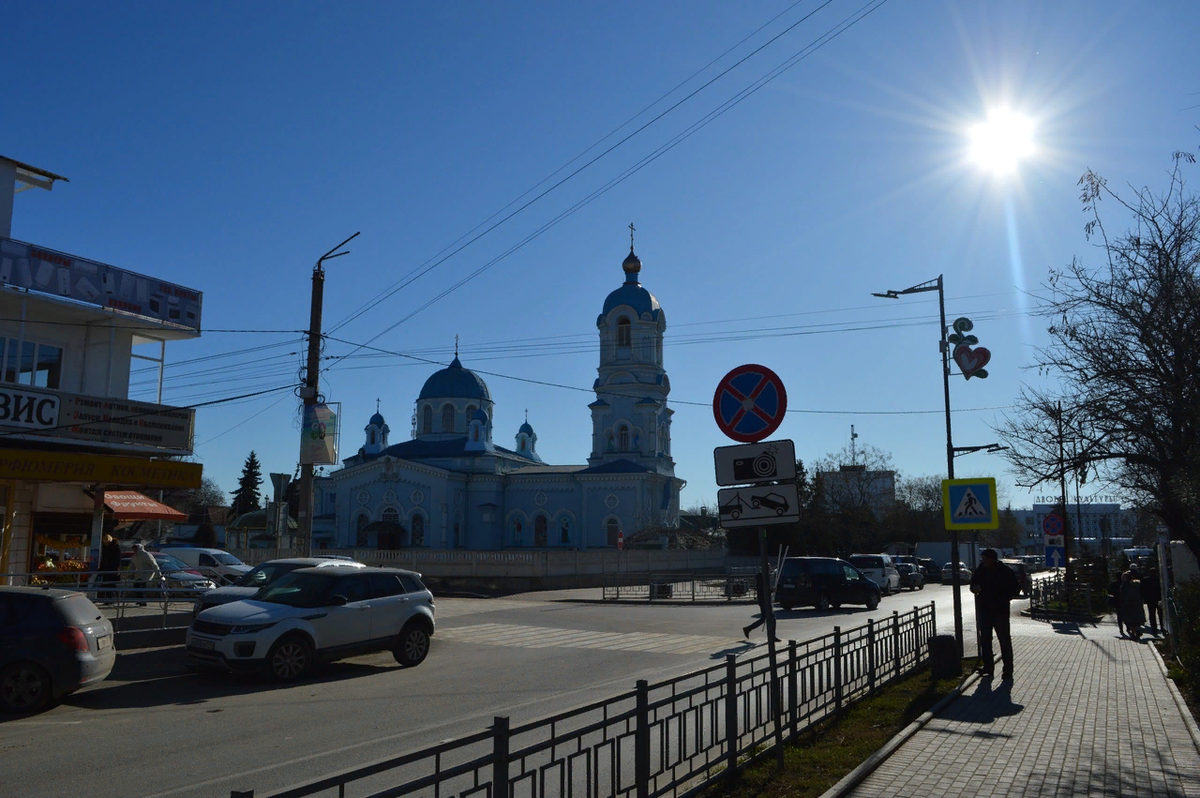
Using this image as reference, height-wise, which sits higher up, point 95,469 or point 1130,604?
point 95,469

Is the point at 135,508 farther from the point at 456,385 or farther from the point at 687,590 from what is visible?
the point at 456,385

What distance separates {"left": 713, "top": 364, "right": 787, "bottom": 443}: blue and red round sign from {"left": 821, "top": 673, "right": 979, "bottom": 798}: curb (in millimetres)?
2744

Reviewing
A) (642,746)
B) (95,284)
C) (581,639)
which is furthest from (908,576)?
(642,746)

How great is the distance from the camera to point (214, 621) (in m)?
12.4

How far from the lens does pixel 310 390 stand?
1942 cm

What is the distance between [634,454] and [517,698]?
52339 millimetres

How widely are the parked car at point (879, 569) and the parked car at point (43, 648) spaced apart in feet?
98.8

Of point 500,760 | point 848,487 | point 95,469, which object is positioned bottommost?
point 500,760

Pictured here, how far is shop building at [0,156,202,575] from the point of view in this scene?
18406mm

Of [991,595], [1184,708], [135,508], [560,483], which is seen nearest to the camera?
[1184,708]

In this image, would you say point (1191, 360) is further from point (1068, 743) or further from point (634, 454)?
point (634, 454)

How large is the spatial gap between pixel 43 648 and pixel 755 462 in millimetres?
8710

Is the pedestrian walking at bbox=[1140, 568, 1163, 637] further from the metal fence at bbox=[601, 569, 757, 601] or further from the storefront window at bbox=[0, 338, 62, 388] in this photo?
the storefront window at bbox=[0, 338, 62, 388]

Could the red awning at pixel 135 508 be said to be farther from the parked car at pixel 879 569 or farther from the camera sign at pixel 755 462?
the parked car at pixel 879 569
